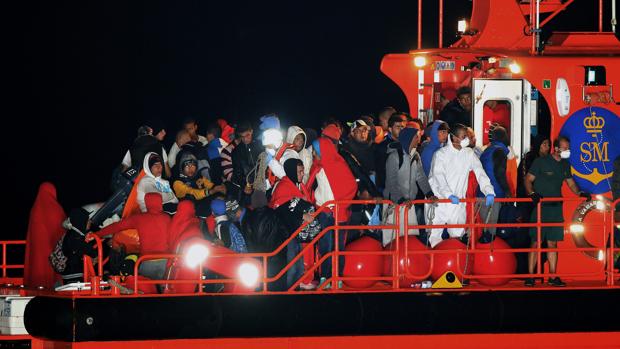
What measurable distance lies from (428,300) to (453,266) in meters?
0.55

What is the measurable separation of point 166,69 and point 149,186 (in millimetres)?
11288

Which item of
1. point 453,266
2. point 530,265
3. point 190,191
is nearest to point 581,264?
point 530,265

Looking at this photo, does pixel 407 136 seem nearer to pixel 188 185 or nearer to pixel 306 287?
pixel 306 287

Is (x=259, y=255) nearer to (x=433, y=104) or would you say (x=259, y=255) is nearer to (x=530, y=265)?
(x=530, y=265)

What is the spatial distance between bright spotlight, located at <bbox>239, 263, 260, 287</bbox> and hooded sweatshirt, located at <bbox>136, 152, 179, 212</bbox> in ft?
4.48

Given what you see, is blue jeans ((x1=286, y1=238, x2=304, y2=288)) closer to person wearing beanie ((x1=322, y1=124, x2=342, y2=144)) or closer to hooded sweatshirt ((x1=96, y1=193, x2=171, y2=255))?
hooded sweatshirt ((x1=96, y1=193, x2=171, y2=255))

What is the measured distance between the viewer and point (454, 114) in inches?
583

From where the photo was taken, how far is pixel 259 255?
40.1 feet

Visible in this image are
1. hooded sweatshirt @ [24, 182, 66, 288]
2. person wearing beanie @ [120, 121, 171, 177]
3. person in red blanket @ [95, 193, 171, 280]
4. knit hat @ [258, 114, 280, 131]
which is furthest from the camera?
person wearing beanie @ [120, 121, 171, 177]

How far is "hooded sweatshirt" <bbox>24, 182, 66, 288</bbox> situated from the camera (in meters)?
13.2

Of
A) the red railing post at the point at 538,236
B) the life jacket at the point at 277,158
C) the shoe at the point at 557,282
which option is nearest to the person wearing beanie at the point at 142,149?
the life jacket at the point at 277,158

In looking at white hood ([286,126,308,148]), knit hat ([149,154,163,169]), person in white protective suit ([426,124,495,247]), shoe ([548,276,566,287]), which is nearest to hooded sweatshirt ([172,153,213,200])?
knit hat ([149,154,163,169])

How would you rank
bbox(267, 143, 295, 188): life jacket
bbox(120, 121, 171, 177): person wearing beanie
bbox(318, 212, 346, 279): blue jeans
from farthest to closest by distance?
bbox(120, 121, 171, 177): person wearing beanie, bbox(267, 143, 295, 188): life jacket, bbox(318, 212, 346, 279): blue jeans

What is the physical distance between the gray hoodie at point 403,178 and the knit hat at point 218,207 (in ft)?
5.08
